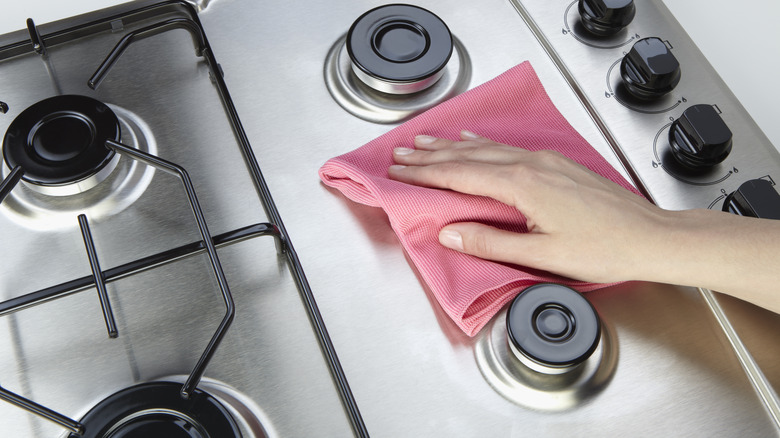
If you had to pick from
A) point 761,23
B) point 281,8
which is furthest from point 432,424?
point 761,23

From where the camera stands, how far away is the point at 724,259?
2.09ft

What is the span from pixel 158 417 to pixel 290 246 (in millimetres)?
186

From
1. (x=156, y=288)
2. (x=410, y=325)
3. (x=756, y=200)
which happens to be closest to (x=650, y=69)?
(x=756, y=200)

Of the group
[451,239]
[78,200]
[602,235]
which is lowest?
[602,235]

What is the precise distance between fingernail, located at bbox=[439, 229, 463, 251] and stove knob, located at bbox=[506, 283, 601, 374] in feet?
0.24

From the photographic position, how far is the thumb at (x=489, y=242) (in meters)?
0.64

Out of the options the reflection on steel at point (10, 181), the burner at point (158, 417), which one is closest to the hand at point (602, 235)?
the burner at point (158, 417)

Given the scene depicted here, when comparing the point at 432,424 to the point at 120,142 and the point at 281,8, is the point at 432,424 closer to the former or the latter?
the point at 120,142

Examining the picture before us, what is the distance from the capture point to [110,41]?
30.5 inches

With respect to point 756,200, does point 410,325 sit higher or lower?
higher

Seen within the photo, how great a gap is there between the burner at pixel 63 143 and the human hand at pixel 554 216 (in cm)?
31

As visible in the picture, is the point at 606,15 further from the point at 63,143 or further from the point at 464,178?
the point at 63,143

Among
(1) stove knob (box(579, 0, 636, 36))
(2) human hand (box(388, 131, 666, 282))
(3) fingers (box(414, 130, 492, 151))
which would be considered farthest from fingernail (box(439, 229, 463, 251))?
(1) stove knob (box(579, 0, 636, 36))

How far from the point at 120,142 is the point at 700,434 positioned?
615mm
